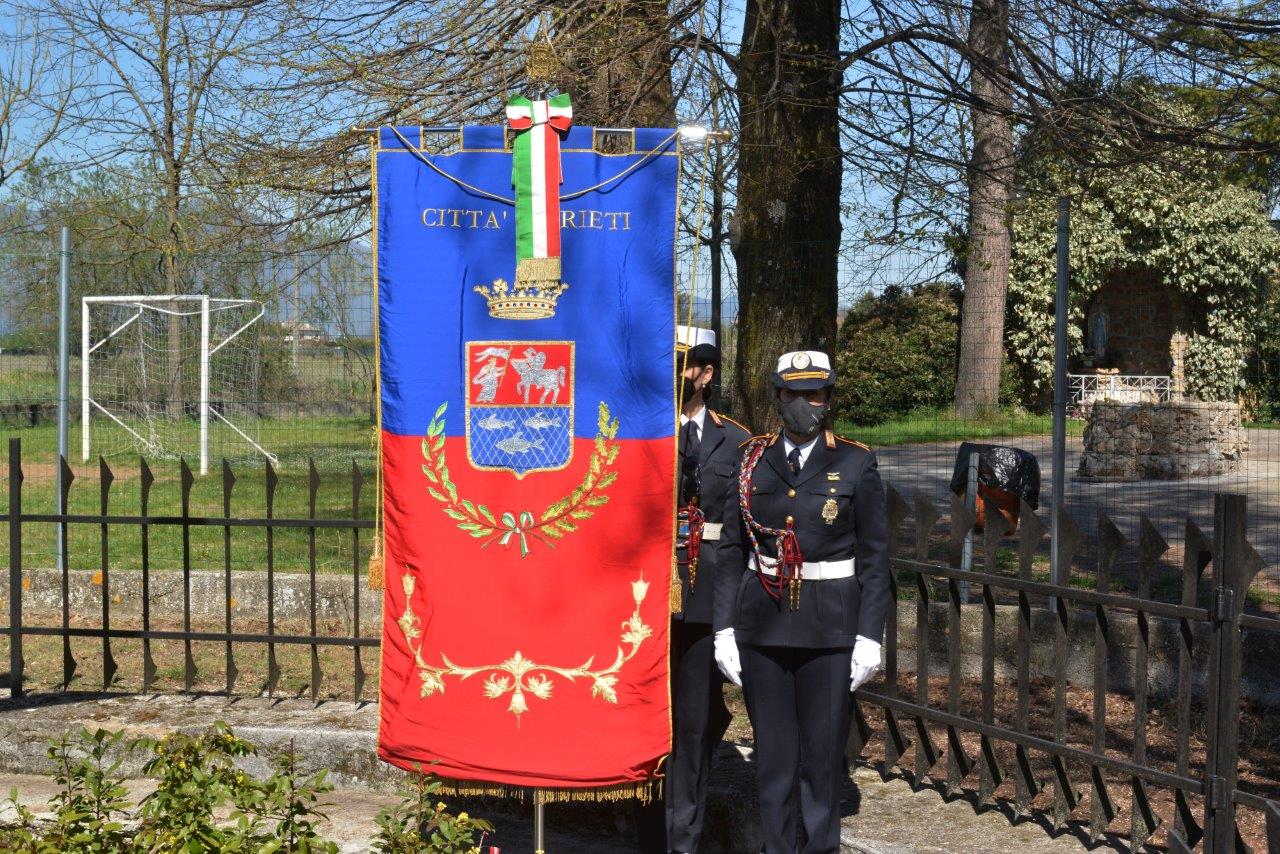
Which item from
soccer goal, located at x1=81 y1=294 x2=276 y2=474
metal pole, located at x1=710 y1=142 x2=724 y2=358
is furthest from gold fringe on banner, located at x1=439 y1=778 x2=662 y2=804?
soccer goal, located at x1=81 y1=294 x2=276 y2=474

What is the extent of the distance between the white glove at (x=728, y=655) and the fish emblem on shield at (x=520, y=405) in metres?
0.82

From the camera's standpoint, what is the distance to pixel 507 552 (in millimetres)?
4672

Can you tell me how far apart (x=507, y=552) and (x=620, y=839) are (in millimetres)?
1525

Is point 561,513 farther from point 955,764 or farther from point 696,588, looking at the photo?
point 955,764

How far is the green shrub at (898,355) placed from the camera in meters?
8.72

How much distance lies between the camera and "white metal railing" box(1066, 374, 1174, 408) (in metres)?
17.9

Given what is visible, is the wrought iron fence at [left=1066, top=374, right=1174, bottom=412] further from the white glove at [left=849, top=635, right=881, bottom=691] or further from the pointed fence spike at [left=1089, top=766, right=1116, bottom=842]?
the white glove at [left=849, top=635, right=881, bottom=691]

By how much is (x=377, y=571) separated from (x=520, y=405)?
792 millimetres

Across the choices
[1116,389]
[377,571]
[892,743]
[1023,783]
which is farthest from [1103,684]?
[1116,389]

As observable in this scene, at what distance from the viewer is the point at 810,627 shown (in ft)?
14.1

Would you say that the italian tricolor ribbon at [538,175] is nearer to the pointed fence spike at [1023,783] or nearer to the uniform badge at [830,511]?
the uniform badge at [830,511]

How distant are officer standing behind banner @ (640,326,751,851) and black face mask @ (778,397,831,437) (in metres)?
0.35

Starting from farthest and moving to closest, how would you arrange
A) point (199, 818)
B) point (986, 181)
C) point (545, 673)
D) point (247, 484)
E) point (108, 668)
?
1. point (247, 484)
2. point (986, 181)
3. point (108, 668)
4. point (545, 673)
5. point (199, 818)

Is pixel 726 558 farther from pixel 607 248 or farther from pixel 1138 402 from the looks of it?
pixel 1138 402
